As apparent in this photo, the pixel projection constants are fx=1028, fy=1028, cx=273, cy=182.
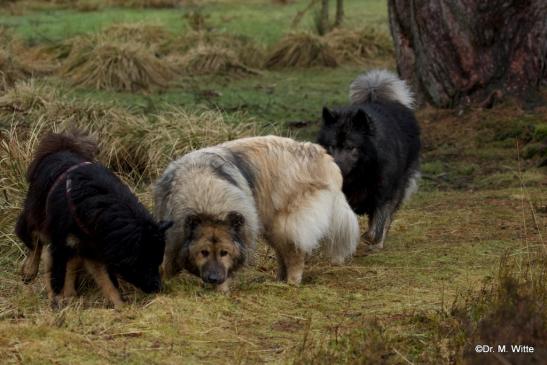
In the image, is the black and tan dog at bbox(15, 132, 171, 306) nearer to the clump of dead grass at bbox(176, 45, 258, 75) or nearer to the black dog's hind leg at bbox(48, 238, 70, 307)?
the black dog's hind leg at bbox(48, 238, 70, 307)

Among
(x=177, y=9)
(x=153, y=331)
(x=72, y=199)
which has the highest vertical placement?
(x=72, y=199)

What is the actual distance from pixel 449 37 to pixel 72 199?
9.18 m

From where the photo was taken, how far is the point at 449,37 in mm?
15477

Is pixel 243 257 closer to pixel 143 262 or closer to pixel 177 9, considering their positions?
pixel 143 262

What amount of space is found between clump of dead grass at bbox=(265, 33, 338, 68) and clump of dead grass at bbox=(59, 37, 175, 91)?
3.29 metres

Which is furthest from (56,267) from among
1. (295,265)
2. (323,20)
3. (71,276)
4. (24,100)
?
(323,20)

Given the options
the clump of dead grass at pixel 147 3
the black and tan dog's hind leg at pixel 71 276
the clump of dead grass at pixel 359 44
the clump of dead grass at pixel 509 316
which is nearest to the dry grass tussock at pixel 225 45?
the clump of dead grass at pixel 359 44

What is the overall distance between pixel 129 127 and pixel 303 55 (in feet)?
33.0

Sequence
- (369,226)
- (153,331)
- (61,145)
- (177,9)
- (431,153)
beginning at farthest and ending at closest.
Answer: (177,9) < (431,153) < (369,226) < (61,145) < (153,331)

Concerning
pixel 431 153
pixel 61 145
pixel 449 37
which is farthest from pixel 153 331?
pixel 449 37

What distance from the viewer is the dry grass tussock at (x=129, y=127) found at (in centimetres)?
1172

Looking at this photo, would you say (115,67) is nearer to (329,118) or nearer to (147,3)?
(329,118)

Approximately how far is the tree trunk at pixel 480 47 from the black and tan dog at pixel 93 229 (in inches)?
339

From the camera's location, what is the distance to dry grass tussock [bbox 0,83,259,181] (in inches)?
461
